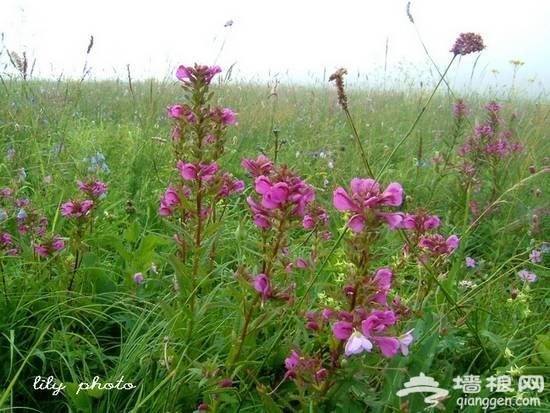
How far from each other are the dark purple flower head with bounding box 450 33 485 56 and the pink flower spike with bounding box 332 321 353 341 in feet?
3.85

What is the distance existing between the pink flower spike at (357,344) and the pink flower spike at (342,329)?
0.10 ft

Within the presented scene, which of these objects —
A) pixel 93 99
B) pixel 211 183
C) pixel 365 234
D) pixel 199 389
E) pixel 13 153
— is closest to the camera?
pixel 365 234

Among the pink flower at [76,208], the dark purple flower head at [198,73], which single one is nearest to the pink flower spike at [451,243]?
the dark purple flower head at [198,73]

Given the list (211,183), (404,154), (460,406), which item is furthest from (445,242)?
(404,154)

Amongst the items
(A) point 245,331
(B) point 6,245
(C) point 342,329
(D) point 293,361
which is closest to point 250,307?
(A) point 245,331

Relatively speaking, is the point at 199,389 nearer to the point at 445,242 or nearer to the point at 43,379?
the point at 43,379

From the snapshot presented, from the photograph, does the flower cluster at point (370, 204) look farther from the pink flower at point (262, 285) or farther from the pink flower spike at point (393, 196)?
the pink flower at point (262, 285)

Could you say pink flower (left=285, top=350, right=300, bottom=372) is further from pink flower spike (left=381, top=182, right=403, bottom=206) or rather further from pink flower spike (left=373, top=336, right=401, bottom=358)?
pink flower spike (left=381, top=182, right=403, bottom=206)

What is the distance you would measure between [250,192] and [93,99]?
516 cm

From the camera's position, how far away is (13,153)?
2842 millimetres

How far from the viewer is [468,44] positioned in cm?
182

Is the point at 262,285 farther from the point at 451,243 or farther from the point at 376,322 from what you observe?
the point at 451,243

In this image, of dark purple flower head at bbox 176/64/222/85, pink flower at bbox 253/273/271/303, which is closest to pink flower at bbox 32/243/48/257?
dark purple flower head at bbox 176/64/222/85
